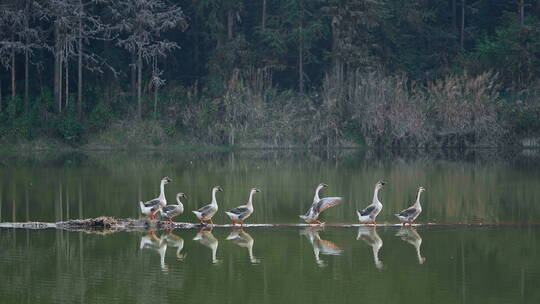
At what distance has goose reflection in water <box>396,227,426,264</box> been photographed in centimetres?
1931

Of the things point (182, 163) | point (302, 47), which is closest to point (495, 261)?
point (182, 163)

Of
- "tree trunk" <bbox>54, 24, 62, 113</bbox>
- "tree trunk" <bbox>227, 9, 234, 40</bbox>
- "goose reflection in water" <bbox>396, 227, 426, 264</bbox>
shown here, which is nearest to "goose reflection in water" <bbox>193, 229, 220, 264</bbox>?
"goose reflection in water" <bbox>396, 227, 426, 264</bbox>

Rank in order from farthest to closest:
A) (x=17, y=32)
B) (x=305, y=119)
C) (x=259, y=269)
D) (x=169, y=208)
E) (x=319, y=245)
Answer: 1. (x=305, y=119)
2. (x=17, y=32)
3. (x=169, y=208)
4. (x=319, y=245)
5. (x=259, y=269)

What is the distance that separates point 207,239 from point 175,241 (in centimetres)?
70

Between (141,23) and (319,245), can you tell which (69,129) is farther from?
(319,245)

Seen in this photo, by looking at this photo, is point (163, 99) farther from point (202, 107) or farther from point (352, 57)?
point (352, 57)

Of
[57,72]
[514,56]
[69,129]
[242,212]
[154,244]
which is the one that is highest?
[514,56]

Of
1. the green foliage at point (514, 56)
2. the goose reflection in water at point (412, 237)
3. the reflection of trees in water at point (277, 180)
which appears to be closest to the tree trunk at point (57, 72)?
the reflection of trees in water at point (277, 180)

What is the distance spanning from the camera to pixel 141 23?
5059 cm

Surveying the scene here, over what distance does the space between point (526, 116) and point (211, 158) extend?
1588 cm

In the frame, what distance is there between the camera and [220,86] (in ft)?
177

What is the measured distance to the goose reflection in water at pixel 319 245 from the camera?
1928 cm

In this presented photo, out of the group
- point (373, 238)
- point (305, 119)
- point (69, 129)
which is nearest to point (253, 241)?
point (373, 238)

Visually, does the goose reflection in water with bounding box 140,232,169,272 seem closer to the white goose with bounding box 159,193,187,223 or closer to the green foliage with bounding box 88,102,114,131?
the white goose with bounding box 159,193,187,223
